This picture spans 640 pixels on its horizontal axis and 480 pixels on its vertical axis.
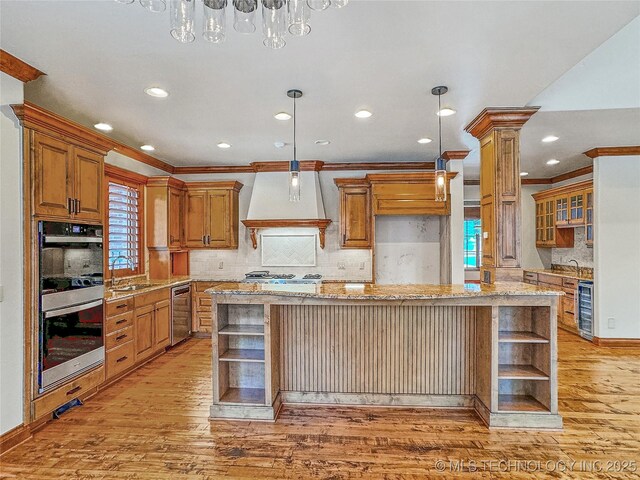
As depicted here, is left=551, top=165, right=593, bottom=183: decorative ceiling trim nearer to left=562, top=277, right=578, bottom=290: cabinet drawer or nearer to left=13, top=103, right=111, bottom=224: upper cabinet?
left=562, top=277, right=578, bottom=290: cabinet drawer

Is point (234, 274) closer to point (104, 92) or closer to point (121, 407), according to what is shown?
point (121, 407)

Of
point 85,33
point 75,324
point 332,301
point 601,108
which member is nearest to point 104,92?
point 85,33

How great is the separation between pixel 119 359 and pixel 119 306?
0.54 m

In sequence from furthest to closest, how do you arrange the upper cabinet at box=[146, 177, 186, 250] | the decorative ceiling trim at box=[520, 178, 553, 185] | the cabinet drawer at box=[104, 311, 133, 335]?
the decorative ceiling trim at box=[520, 178, 553, 185]
the upper cabinet at box=[146, 177, 186, 250]
the cabinet drawer at box=[104, 311, 133, 335]

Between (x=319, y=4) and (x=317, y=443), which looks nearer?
(x=319, y=4)

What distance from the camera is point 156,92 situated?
3023mm

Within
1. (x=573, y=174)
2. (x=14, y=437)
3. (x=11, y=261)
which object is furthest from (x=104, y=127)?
(x=573, y=174)

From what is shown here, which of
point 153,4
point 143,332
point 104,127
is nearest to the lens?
point 153,4

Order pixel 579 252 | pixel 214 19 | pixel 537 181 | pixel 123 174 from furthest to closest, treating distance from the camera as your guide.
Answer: pixel 537 181, pixel 579 252, pixel 123 174, pixel 214 19

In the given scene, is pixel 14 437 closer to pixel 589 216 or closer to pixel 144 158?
pixel 144 158

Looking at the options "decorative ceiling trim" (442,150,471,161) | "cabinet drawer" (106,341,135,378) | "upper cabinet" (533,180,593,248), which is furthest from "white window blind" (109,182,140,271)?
"upper cabinet" (533,180,593,248)

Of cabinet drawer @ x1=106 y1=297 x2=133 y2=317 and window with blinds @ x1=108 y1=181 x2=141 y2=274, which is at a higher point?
window with blinds @ x1=108 y1=181 x2=141 y2=274

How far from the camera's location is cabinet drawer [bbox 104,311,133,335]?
3578 mm

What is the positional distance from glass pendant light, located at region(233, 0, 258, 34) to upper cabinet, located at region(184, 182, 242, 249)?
4289 mm
